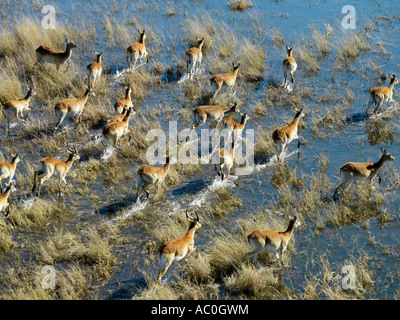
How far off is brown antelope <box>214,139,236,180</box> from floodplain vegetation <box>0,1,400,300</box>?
0.96 feet

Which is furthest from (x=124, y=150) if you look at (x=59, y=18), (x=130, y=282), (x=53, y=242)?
(x=59, y=18)

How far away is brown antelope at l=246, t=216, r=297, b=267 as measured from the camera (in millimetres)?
8617

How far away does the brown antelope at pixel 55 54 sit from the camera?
53.0 ft

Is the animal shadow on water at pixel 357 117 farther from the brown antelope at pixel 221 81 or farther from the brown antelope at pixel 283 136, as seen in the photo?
the brown antelope at pixel 221 81

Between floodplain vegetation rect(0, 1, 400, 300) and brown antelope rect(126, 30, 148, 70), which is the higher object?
brown antelope rect(126, 30, 148, 70)

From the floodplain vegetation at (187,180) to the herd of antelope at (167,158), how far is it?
20cm

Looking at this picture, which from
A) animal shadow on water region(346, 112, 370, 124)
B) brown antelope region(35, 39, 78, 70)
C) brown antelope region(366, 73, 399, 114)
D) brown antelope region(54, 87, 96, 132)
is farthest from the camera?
brown antelope region(35, 39, 78, 70)

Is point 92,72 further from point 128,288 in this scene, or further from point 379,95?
point 379,95

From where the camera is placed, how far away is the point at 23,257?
9.32 meters

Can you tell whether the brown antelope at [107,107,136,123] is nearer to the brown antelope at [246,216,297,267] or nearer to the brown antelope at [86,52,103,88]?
the brown antelope at [86,52,103,88]

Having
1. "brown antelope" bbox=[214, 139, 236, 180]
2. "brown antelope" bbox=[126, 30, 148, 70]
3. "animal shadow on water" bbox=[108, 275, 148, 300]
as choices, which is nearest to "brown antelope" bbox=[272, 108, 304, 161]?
"brown antelope" bbox=[214, 139, 236, 180]

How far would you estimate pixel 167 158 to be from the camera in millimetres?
11078

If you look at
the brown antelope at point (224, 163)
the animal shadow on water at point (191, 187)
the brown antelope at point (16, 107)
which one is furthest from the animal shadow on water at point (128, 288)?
the brown antelope at point (16, 107)

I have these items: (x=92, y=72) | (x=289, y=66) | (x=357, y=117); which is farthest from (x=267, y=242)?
(x=92, y=72)
